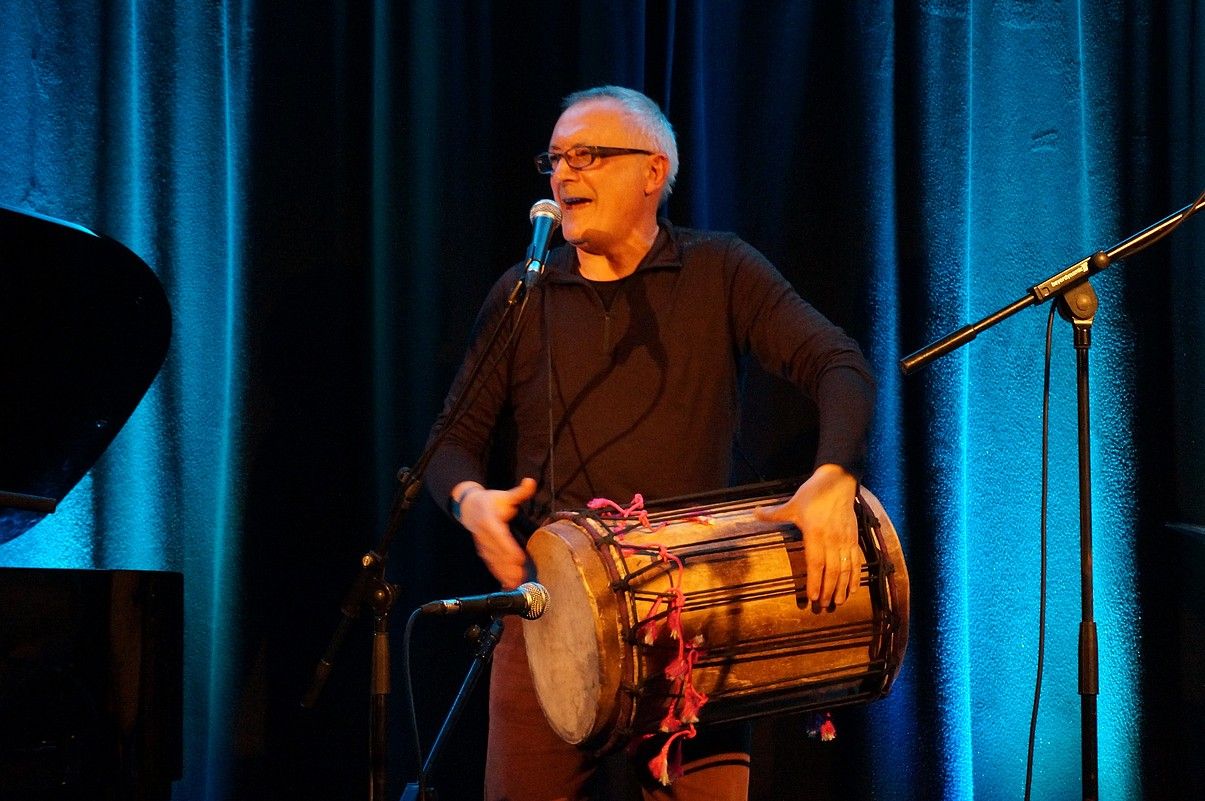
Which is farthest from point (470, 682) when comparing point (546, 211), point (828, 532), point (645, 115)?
point (645, 115)

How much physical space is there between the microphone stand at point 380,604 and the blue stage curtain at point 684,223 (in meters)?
1.03

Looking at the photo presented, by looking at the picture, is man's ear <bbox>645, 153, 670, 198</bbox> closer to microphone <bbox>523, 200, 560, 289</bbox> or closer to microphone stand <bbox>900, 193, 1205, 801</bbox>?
microphone <bbox>523, 200, 560, 289</bbox>

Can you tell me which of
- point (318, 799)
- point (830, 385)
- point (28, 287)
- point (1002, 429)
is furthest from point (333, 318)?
point (1002, 429)

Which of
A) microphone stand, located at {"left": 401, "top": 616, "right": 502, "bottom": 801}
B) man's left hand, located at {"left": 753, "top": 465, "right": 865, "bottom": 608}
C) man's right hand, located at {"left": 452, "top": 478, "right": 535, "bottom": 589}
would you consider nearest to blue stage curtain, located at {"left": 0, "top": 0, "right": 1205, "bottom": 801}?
microphone stand, located at {"left": 401, "top": 616, "right": 502, "bottom": 801}

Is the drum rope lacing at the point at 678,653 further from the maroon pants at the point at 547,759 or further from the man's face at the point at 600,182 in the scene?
the man's face at the point at 600,182

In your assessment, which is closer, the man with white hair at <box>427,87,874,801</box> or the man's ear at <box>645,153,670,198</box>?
the man with white hair at <box>427,87,874,801</box>

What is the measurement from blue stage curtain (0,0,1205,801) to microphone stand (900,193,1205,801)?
961mm

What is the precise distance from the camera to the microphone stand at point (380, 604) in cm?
224

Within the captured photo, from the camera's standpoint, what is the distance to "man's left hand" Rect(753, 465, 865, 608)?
91.6 inches

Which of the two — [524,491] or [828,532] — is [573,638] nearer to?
[524,491]

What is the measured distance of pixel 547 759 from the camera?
268cm

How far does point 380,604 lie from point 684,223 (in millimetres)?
1658

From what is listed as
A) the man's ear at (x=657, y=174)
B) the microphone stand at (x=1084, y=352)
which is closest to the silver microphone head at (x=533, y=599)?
the microphone stand at (x=1084, y=352)

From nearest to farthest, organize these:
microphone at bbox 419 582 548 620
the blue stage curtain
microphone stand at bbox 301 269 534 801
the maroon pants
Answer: microphone at bbox 419 582 548 620 < microphone stand at bbox 301 269 534 801 < the maroon pants < the blue stage curtain
